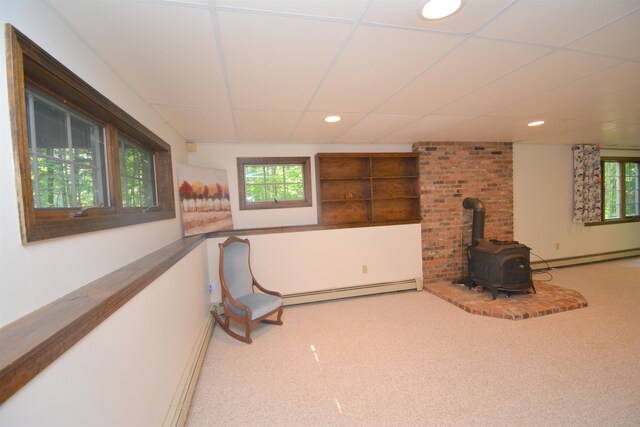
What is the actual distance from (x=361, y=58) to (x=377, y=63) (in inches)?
5.2

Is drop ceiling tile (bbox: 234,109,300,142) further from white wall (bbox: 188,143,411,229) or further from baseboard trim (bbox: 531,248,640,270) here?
baseboard trim (bbox: 531,248,640,270)

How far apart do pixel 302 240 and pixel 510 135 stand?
11.6 feet

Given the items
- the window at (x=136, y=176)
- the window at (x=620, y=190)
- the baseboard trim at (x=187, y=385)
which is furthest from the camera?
the window at (x=620, y=190)

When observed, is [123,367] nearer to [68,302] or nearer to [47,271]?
[68,302]

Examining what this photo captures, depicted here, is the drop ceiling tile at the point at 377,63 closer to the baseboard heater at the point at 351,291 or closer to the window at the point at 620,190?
the baseboard heater at the point at 351,291

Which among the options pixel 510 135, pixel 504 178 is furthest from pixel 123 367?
pixel 504 178

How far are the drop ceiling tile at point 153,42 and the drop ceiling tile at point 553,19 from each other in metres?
1.52

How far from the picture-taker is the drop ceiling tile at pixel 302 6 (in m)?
1.13

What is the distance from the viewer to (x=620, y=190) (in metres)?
5.24

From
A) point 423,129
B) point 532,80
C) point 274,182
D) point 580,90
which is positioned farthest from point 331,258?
point 580,90

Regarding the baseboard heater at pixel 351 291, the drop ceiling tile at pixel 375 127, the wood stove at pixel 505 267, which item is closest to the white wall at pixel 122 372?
the baseboard heater at pixel 351 291

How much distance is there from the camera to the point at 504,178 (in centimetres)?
435

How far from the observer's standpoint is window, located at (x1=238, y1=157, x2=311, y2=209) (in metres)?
3.70

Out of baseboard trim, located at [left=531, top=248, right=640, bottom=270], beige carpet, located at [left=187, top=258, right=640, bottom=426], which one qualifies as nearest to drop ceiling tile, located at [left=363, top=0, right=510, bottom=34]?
beige carpet, located at [left=187, top=258, right=640, bottom=426]
